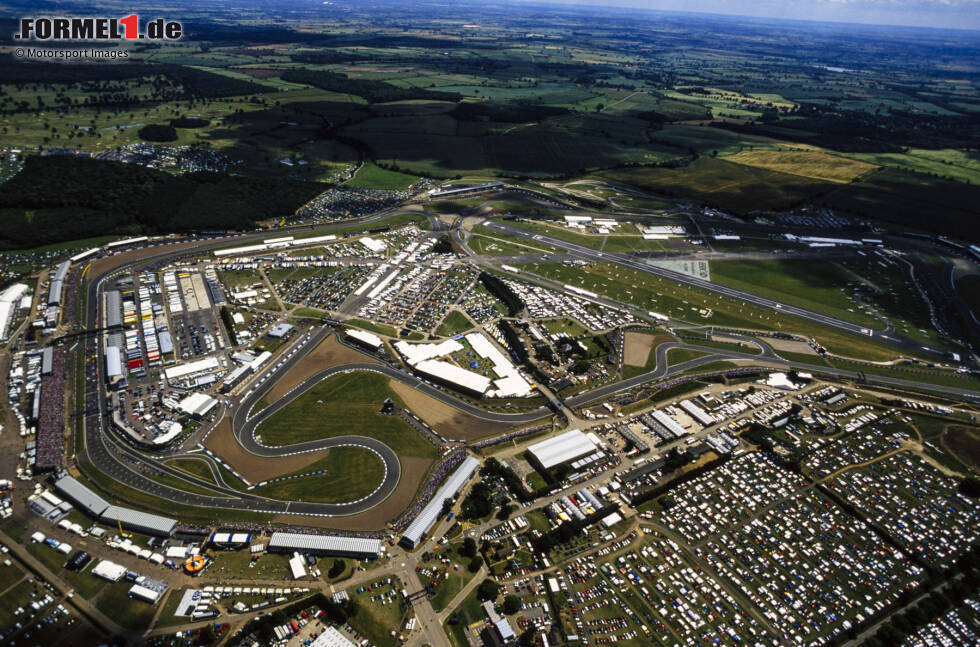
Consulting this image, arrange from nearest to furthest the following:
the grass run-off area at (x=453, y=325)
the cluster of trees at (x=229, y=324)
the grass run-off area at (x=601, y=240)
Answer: the cluster of trees at (x=229, y=324) < the grass run-off area at (x=453, y=325) < the grass run-off area at (x=601, y=240)

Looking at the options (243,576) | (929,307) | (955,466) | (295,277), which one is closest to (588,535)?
(243,576)

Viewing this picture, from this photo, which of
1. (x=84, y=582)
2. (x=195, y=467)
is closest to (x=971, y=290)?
(x=195, y=467)

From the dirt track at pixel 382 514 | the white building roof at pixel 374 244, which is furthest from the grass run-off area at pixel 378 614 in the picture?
the white building roof at pixel 374 244

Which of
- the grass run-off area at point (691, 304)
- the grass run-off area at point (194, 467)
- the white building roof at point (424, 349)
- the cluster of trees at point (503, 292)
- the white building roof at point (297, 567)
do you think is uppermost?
the grass run-off area at point (691, 304)

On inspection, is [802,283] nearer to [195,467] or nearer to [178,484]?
[195,467]

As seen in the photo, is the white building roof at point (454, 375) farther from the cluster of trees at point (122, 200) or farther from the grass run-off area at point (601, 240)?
the cluster of trees at point (122, 200)

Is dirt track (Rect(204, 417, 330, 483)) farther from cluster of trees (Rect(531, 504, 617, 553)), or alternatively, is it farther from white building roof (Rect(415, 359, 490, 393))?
cluster of trees (Rect(531, 504, 617, 553))

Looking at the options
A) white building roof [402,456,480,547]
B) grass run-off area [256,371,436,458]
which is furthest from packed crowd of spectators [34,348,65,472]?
white building roof [402,456,480,547]
